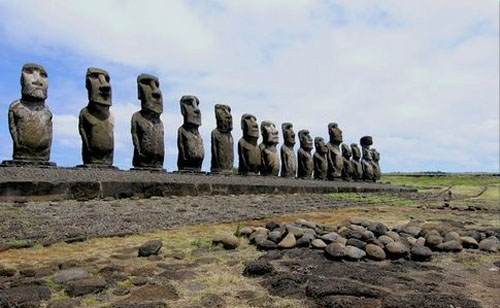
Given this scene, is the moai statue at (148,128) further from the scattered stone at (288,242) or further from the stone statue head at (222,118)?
the scattered stone at (288,242)

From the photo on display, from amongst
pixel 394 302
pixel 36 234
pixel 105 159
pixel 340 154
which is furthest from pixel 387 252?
pixel 340 154

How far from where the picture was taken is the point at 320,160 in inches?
797

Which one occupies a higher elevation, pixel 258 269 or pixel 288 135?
pixel 288 135

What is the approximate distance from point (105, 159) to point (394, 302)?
8.09 meters

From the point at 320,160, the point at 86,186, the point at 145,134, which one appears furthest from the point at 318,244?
the point at 320,160

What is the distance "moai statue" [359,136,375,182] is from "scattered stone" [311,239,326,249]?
2050 centimetres

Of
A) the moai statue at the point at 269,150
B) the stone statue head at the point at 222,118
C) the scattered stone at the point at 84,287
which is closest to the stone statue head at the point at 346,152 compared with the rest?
the moai statue at the point at 269,150

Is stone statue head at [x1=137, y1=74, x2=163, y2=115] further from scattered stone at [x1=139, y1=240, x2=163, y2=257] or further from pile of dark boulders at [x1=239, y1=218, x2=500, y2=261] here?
scattered stone at [x1=139, y1=240, x2=163, y2=257]

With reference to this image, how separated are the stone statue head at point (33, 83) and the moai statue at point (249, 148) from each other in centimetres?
724

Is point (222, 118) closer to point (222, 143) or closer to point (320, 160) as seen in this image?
point (222, 143)

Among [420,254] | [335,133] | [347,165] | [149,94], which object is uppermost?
[335,133]

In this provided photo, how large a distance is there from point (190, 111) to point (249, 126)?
3274mm

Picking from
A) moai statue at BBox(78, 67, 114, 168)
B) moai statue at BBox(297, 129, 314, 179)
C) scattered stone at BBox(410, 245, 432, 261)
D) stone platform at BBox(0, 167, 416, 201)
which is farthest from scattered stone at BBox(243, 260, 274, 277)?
moai statue at BBox(297, 129, 314, 179)

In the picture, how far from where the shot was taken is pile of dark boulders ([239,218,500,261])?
14.6 feet
